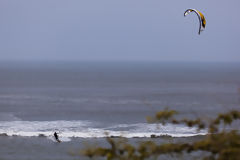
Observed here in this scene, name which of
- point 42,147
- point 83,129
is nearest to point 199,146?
point 42,147

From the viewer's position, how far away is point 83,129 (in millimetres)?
32656

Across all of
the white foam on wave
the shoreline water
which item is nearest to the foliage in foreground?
the shoreline water

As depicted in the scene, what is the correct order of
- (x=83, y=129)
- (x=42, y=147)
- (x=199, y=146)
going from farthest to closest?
(x=83, y=129) < (x=42, y=147) < (x=199, y=146)

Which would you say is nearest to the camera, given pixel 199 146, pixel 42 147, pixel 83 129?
pixel 199 146

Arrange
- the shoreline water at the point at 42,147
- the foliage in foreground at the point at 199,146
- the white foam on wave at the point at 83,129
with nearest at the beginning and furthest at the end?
the foliage in foreground at the point at 199,146 < the shoreline water at the point at 42,147 < the white foam on wave at the point at 83,129

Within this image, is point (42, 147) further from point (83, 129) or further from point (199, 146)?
point (199, 146)

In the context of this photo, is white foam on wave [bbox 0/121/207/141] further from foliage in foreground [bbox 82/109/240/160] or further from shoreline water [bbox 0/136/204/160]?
foliage in foreground [bbox 82/109/240/160]

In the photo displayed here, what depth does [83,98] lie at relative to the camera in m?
60.2

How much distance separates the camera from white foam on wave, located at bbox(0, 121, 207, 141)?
2975cm

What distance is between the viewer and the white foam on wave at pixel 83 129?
97.6 feet

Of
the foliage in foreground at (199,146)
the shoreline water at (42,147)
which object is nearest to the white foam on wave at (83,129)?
the shoreline water at (42,147)

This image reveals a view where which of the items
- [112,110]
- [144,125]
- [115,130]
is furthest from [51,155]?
[112,110]

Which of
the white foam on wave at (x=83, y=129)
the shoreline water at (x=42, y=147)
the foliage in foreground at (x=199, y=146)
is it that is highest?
the white foam on wave at (x=83, y=129)

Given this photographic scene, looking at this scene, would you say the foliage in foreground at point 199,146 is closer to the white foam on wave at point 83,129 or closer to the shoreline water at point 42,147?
the shoreline water at point 42,147
